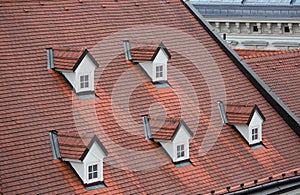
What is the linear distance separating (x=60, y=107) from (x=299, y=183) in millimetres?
11659

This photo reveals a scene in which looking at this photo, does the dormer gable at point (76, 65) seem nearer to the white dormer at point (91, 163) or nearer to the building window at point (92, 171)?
the white dormer at point (91, 163)

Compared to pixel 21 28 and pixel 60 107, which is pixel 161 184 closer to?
pixel 60 107

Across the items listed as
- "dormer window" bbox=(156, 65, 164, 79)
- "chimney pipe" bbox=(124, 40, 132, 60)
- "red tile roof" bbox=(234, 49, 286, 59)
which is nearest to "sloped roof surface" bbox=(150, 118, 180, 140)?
"dormer window" bbox=(156, 65, 164, 79)

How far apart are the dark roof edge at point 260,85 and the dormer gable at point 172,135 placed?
324 inches

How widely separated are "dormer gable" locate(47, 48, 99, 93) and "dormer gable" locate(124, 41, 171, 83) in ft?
A: 11.3

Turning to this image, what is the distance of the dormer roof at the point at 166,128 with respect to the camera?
145 ft

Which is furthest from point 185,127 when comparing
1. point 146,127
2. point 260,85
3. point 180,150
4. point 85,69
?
point 260,85

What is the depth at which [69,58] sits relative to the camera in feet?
142

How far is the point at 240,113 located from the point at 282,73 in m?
11.1

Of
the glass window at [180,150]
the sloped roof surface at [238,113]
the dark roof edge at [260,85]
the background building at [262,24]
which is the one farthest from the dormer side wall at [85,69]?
the background building at [262,24]

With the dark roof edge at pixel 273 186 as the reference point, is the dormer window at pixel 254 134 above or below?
above

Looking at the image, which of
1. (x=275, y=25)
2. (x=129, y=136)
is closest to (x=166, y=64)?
(x=129, y=136)

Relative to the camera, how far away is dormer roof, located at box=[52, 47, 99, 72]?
1692 inches

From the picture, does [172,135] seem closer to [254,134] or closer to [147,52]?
[147,52]
